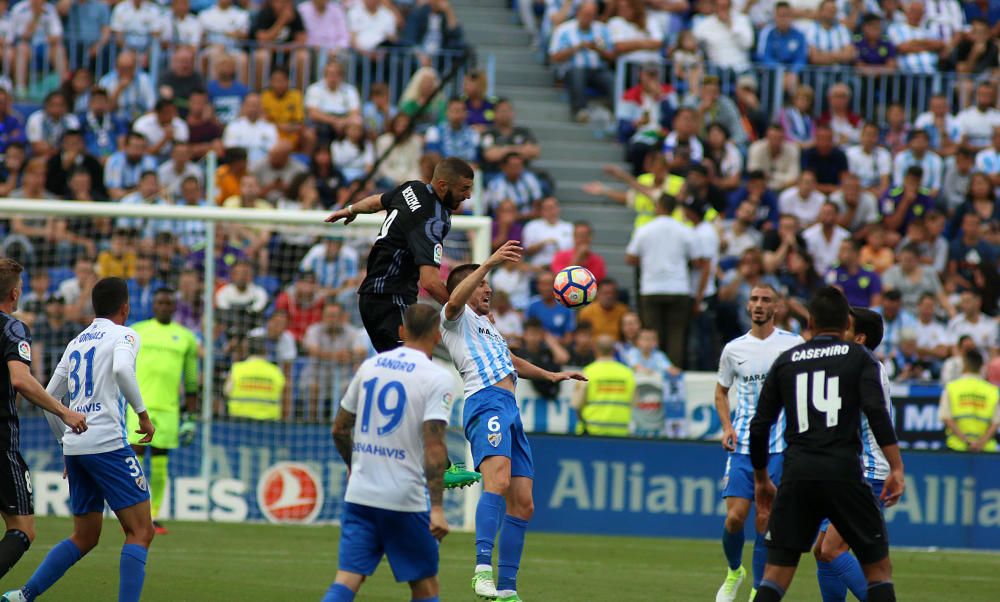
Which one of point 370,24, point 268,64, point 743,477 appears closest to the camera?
point 743,477

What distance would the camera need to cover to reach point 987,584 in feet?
42.7

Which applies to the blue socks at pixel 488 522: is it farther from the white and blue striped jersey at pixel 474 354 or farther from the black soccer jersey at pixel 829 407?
the black soccer jersey at pixel 829 407

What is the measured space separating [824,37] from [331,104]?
8.40 meters

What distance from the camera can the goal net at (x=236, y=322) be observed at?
17094 mm

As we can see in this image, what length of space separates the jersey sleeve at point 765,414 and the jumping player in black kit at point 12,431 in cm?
432

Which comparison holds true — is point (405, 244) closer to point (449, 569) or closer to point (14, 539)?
point (14, 539)

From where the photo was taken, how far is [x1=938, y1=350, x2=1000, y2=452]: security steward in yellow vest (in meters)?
17.5

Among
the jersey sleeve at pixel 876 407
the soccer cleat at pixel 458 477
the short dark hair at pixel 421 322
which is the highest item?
the short dark hair at pixel 421 322

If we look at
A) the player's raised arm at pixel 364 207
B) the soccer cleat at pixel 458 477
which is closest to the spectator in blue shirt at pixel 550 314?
the player's raised arm at pixel 364 207

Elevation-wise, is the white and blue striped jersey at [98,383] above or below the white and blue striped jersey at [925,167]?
below

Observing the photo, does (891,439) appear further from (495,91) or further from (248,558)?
(495,91)

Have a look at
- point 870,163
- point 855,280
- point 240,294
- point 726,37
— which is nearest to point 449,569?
point 240,294

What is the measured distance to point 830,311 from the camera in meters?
8.23

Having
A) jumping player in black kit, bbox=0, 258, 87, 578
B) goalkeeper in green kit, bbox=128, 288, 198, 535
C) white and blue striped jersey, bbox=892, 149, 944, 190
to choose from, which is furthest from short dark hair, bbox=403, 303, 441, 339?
white and blue striped jersey, bbox=892, 149, 944, 190
